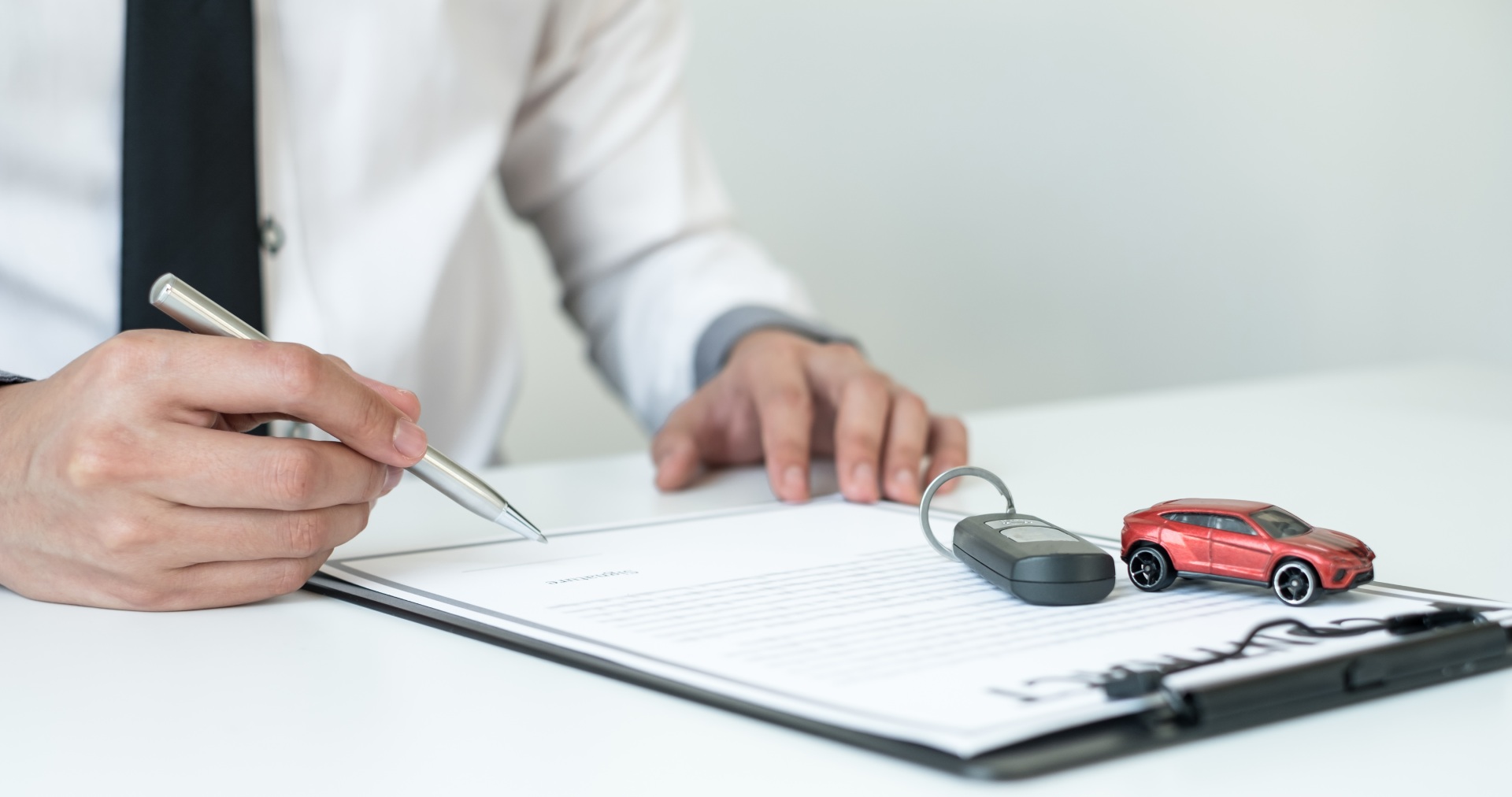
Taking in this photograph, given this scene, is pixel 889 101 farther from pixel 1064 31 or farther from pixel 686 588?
pixel 686 588

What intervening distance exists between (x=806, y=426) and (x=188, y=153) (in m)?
0.46

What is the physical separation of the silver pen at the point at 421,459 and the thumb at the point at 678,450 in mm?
244

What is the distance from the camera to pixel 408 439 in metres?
0.53

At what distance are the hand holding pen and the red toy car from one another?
319 mm

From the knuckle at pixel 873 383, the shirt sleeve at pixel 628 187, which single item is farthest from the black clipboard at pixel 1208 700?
the shirt sleeve at pixel 628 187

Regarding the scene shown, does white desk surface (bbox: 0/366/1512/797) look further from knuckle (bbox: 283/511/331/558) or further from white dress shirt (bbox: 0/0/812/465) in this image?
white dress shirt (bbox: 0/0/812/465)

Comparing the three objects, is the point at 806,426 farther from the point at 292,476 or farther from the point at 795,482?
the point at 292,476

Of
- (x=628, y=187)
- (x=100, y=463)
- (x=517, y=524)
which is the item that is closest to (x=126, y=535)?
(x=100, y=463)

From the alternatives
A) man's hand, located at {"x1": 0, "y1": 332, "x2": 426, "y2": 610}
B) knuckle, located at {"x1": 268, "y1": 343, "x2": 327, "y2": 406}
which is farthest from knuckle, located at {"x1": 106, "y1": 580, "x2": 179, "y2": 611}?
knuckle, located at {"x1": 268, "y1": 343, "x2": 327, "y2": 406}

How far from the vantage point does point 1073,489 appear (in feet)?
2.56

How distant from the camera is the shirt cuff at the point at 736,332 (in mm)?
1029

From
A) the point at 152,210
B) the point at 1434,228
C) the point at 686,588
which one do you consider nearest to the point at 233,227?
the point at 152,210

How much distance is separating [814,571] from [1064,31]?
6.84ft

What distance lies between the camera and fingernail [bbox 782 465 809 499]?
→ 0.77 metres
